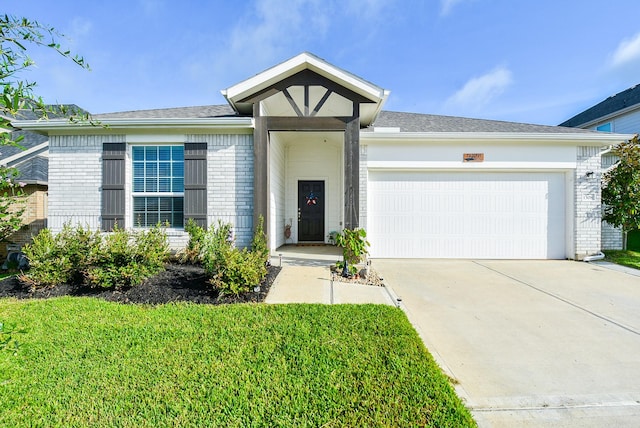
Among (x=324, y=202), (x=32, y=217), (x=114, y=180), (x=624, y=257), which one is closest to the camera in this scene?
(x=114, y=180)

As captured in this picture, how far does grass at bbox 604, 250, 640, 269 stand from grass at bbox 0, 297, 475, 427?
7248mm

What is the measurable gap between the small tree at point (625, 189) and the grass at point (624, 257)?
27.7 inches

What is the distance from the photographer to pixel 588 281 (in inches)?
225

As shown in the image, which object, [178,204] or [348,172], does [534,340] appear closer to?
[348,172]

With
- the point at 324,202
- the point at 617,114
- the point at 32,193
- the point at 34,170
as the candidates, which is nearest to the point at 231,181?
the point at 324,202

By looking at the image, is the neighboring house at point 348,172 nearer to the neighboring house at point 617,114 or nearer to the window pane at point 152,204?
the window pane at point 152,204

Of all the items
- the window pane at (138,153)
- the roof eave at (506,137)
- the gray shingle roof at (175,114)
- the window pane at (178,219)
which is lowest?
the window pane at (178,219)

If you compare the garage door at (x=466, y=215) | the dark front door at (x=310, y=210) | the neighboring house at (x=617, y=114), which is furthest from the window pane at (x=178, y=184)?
the neighboring house at (x=617, y=114)

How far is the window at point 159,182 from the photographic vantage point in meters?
6.90

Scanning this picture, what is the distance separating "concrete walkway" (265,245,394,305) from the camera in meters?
4.48

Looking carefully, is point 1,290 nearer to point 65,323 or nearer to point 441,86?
point 65,323

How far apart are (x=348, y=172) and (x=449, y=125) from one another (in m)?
4.91

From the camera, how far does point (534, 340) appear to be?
3357 millimetres

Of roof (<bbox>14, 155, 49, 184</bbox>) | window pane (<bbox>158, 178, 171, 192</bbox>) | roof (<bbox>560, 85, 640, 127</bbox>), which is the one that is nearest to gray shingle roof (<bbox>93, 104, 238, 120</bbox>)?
window pane (<bbox>158, 178, 171, 192</bbox>)
